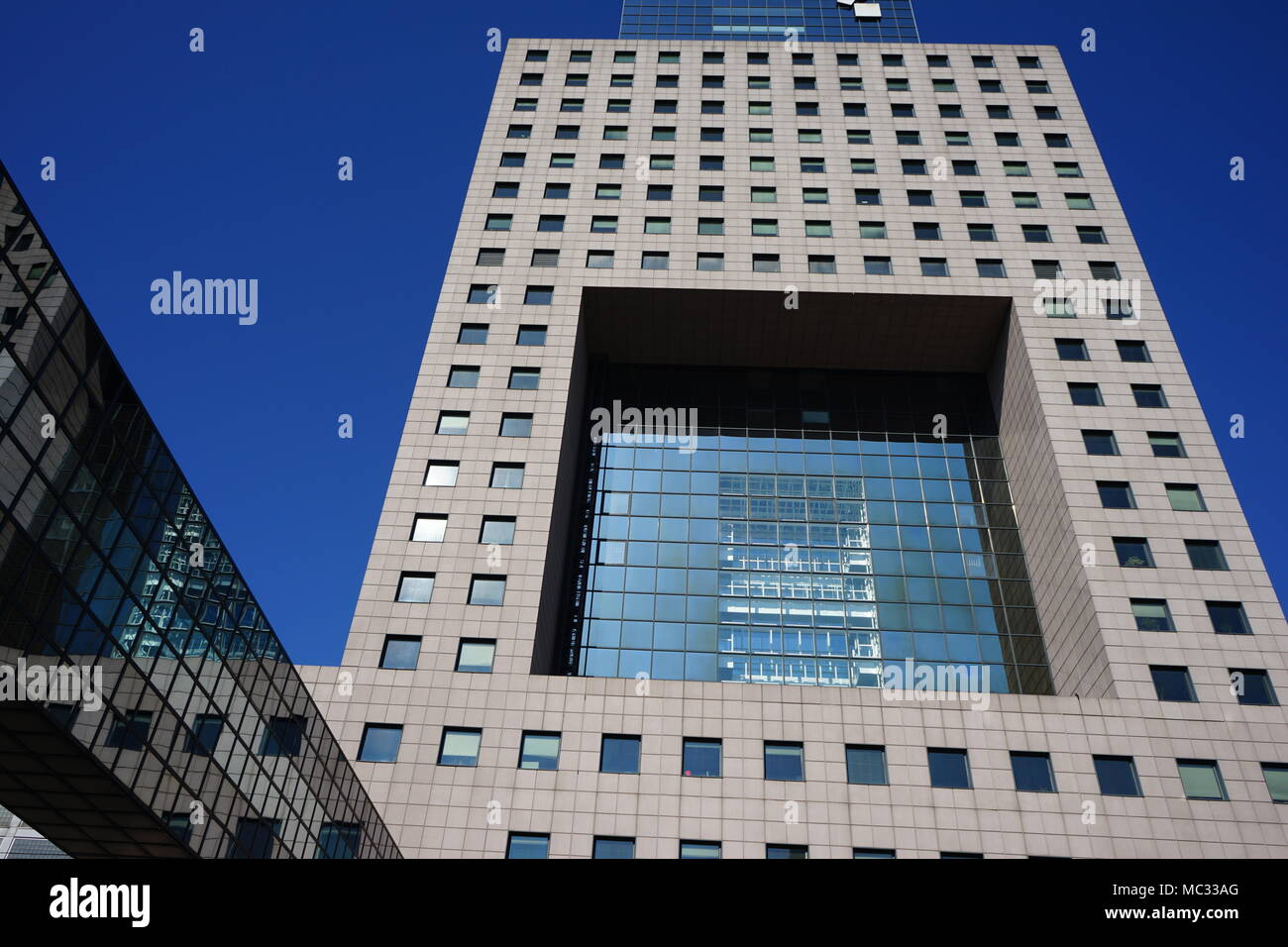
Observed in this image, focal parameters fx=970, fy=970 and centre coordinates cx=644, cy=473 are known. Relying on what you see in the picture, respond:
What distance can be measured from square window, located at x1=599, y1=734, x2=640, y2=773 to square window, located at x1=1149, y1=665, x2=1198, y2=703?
58.8ft

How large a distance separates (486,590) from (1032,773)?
20013 mm

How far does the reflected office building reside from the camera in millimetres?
13039

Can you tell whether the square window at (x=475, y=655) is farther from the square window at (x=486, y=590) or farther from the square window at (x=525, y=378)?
the square window at (x=525, y=378)

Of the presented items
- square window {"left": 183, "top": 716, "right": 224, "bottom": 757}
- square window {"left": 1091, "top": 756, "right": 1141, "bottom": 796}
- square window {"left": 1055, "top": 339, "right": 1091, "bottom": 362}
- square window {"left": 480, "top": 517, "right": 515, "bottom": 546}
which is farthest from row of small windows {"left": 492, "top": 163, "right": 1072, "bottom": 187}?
square window {"left": 183, "top": 716, "right": 224, "bottom": 757}

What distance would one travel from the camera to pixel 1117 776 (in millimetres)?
31469

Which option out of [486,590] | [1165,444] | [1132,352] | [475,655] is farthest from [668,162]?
[475,655]

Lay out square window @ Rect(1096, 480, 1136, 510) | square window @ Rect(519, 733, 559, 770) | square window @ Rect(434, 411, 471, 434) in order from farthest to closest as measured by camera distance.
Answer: square window @ Rect(434, 411, 471, 434) < square window @ Rect(1096, 480, 1136, 510) < square window @ Rect(519, 733, 559, 770)

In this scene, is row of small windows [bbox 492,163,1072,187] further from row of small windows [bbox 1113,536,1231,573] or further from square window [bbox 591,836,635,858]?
square window [bbox 591,836,635,858]

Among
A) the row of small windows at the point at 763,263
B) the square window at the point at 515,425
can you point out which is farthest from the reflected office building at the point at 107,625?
the row of small windows at the point at 763,263

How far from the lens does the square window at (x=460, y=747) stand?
3200cm

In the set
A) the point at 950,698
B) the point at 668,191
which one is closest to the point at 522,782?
the point at 950,698

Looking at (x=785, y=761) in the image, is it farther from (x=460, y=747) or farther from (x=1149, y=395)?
(x=1149, y=395)
